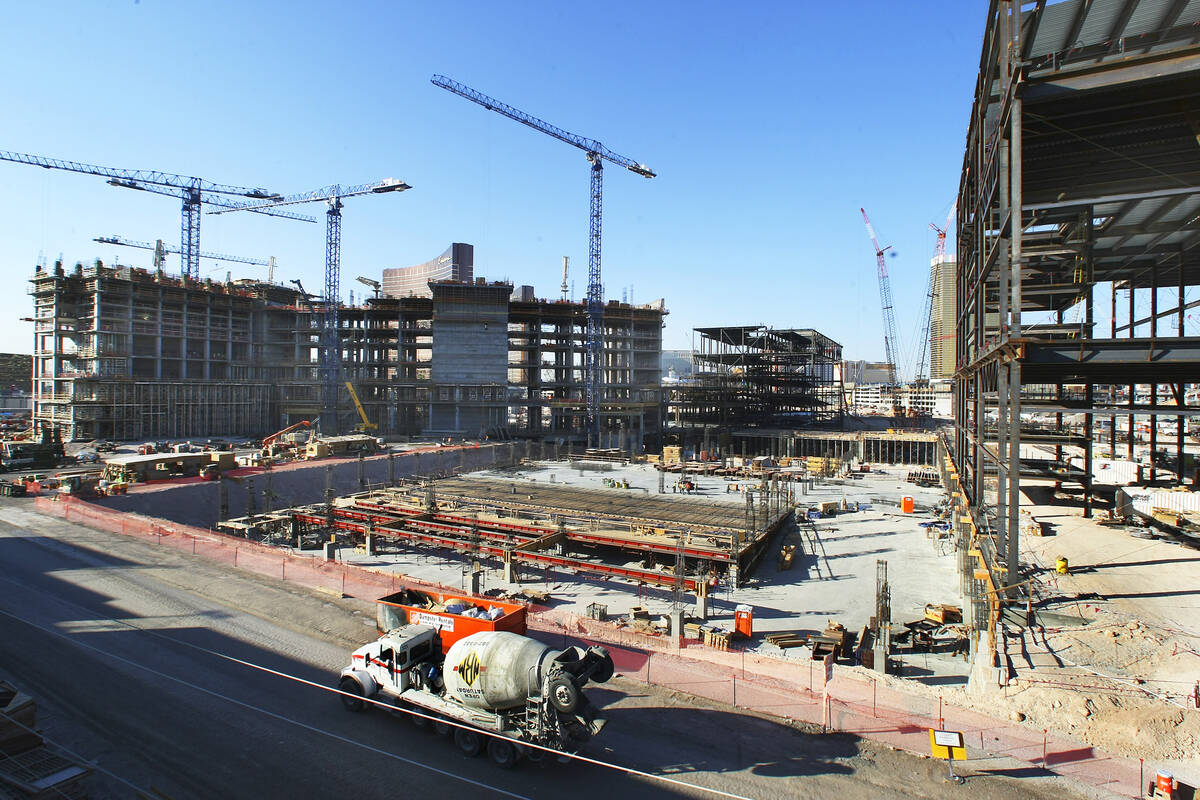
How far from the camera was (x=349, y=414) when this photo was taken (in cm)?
8338

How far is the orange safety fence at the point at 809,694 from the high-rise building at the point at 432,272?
143 m

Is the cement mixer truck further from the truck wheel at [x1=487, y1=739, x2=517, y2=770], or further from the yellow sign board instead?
the yellow sign board

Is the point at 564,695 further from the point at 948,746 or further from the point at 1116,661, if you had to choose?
the point at 1116,661

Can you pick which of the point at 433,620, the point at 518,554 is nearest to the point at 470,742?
the point at 433,620

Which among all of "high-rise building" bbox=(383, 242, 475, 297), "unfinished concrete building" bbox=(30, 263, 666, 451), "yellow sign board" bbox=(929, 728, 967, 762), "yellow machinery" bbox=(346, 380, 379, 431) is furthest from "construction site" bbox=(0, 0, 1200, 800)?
"high-rise building" bbox=(383, 242, 475, 297)

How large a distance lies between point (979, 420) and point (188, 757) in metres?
22.0

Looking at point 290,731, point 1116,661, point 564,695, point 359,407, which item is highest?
point 359,407

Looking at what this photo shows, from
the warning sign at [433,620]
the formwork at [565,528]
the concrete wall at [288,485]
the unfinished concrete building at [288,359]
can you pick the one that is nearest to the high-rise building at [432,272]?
the unfinished concrete building at [288,359]

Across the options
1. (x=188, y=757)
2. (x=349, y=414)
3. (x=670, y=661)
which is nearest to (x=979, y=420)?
(x=670, y=661)

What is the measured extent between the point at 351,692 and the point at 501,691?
3.92 m

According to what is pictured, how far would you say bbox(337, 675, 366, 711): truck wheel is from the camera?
12148mm

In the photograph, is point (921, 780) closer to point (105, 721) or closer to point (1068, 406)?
point (105, 721)

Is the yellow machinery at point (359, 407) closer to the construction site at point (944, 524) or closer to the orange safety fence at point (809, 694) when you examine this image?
the construction site at point (944, 524)

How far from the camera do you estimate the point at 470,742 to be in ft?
35.2
